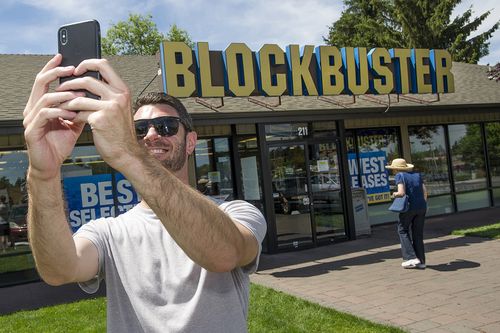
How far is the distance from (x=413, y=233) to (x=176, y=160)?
6.99m

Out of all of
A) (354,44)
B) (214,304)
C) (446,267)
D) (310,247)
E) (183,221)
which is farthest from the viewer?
(354,44)

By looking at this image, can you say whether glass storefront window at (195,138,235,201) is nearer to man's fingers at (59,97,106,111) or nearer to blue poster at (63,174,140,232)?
blue poster at (63,174,140,232)

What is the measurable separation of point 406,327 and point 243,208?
416cm

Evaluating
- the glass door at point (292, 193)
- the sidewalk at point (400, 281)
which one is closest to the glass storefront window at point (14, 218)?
the sidewalk at point (400, 281)

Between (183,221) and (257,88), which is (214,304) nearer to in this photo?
(183,221)

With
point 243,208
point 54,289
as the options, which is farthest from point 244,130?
point 243,208

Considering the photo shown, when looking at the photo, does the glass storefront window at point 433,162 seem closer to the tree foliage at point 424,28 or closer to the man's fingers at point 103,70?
the man's fingers at point 103,70

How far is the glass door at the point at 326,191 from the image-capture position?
11289 mm

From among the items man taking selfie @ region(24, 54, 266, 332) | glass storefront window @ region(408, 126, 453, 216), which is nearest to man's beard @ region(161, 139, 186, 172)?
man taking selfie @ region(24, 54, 266, 332)

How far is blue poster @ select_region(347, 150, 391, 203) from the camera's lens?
45.1 feet

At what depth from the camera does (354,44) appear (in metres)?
38.7

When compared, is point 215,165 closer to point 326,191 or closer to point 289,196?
point 289,196

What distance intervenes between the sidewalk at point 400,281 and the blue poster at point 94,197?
133 inches

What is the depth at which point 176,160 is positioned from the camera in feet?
6.09
